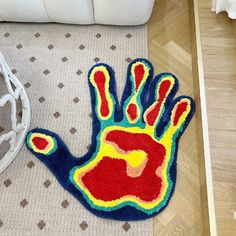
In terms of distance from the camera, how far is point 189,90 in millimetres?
1631

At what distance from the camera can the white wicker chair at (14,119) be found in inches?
52.4

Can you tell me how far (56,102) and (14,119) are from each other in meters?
0.30

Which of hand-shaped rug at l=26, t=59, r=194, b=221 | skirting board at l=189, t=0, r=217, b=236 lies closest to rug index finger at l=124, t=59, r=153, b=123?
hand-shaped rug at l=26, t=59, r=194, b=221

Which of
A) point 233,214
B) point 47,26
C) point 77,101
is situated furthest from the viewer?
point 47,26

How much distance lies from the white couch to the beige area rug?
0.07 metres

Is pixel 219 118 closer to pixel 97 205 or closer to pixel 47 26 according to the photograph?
pixel 97 205

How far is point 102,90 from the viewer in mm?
1621

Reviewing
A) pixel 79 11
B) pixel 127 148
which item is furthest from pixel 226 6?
pixel 127 148

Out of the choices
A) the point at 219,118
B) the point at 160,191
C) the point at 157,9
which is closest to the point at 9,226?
the point at 160,191

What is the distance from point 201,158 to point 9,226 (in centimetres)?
87

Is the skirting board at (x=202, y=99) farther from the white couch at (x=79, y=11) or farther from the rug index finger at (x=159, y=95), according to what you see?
the white couch at (x=79, y=11)

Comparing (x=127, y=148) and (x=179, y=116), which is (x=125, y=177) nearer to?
(x=127, y=148)

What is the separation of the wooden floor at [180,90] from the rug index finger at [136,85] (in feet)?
0.20

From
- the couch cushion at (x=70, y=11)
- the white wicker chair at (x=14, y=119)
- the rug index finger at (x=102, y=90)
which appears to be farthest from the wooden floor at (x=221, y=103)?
the white wicker chair at (x=14, y=119)
